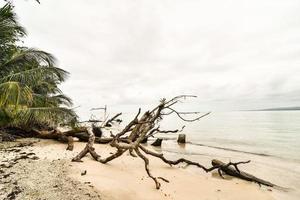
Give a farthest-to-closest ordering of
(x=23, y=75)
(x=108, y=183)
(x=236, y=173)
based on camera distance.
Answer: (x=236, y=173) < (x=23, y=75) < (x=108, y=183)

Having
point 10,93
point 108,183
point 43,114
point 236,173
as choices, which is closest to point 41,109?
point 43,114

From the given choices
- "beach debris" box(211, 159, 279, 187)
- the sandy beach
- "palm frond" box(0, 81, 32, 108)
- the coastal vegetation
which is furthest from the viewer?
"beach debris" box(211, 159, 279, 187)

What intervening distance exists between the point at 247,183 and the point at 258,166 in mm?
4291

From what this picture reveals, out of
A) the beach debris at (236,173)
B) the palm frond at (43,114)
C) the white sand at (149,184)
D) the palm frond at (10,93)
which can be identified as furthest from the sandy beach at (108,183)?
the palm frond at (10,93)

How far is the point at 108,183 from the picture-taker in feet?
22.5

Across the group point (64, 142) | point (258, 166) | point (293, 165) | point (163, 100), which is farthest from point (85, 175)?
point (293, 165)

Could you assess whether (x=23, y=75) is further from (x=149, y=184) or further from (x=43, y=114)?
(x=149, y=184)

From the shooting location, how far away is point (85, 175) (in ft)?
23.8

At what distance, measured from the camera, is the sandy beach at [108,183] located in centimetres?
568

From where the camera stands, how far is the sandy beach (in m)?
5.68

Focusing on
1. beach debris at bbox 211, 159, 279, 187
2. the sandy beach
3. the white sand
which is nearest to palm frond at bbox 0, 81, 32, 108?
the sandy beach

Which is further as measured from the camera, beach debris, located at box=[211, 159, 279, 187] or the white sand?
beach debris, located at box=[211, 159, 279, 187]

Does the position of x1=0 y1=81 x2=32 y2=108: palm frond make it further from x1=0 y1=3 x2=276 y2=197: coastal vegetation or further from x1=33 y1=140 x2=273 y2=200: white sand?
x1=33 y1=140 x2=273 y2=200: white sand

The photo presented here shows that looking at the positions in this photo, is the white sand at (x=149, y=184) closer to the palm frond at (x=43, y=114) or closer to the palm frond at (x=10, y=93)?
the palm frond at (x=43, y=114)
